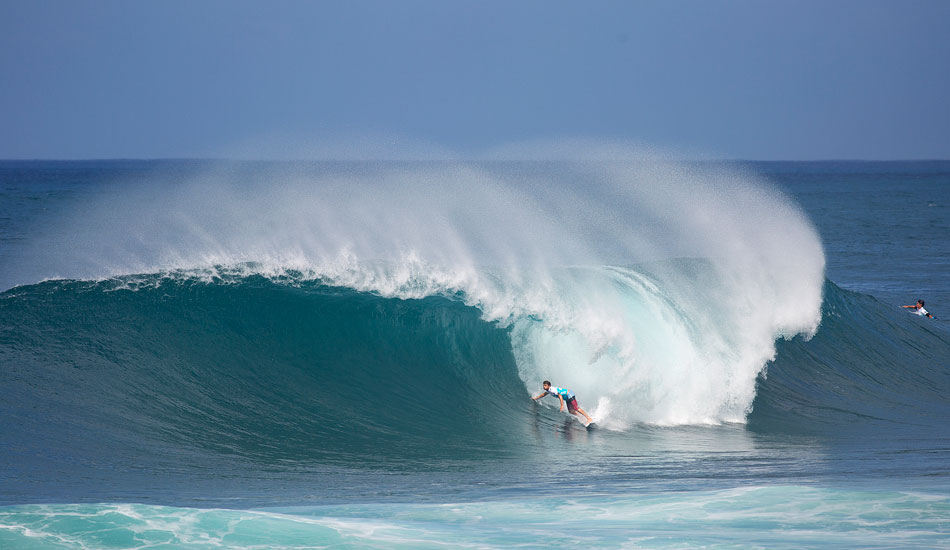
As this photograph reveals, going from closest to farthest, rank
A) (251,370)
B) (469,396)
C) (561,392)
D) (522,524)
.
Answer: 1. (522,524)
2. (561,392)
3. (251,370)
4. (469,396)

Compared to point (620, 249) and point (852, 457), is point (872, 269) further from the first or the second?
point (852, 457)

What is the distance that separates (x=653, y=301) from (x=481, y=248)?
17.3 ft

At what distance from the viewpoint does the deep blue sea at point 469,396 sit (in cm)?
849

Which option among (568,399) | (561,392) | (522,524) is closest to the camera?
(522,524)

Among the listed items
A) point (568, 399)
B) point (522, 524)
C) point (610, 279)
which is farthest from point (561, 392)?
point (522, 524)

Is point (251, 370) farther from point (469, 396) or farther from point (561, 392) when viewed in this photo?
point (561, 392)

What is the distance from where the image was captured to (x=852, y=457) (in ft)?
36.7

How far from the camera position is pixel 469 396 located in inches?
539

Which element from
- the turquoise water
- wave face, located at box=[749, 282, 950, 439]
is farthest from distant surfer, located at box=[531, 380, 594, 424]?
the turquoise water

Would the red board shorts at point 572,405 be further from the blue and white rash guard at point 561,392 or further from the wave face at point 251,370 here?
the wave face at point 251,370

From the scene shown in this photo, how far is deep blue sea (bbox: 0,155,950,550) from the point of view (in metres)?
8.49

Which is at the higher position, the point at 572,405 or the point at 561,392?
the point at 561,392

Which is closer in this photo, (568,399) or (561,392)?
(561,392)

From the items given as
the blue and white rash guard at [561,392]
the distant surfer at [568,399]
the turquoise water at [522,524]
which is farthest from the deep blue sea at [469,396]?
the blue and white rash guard at [561,392]
